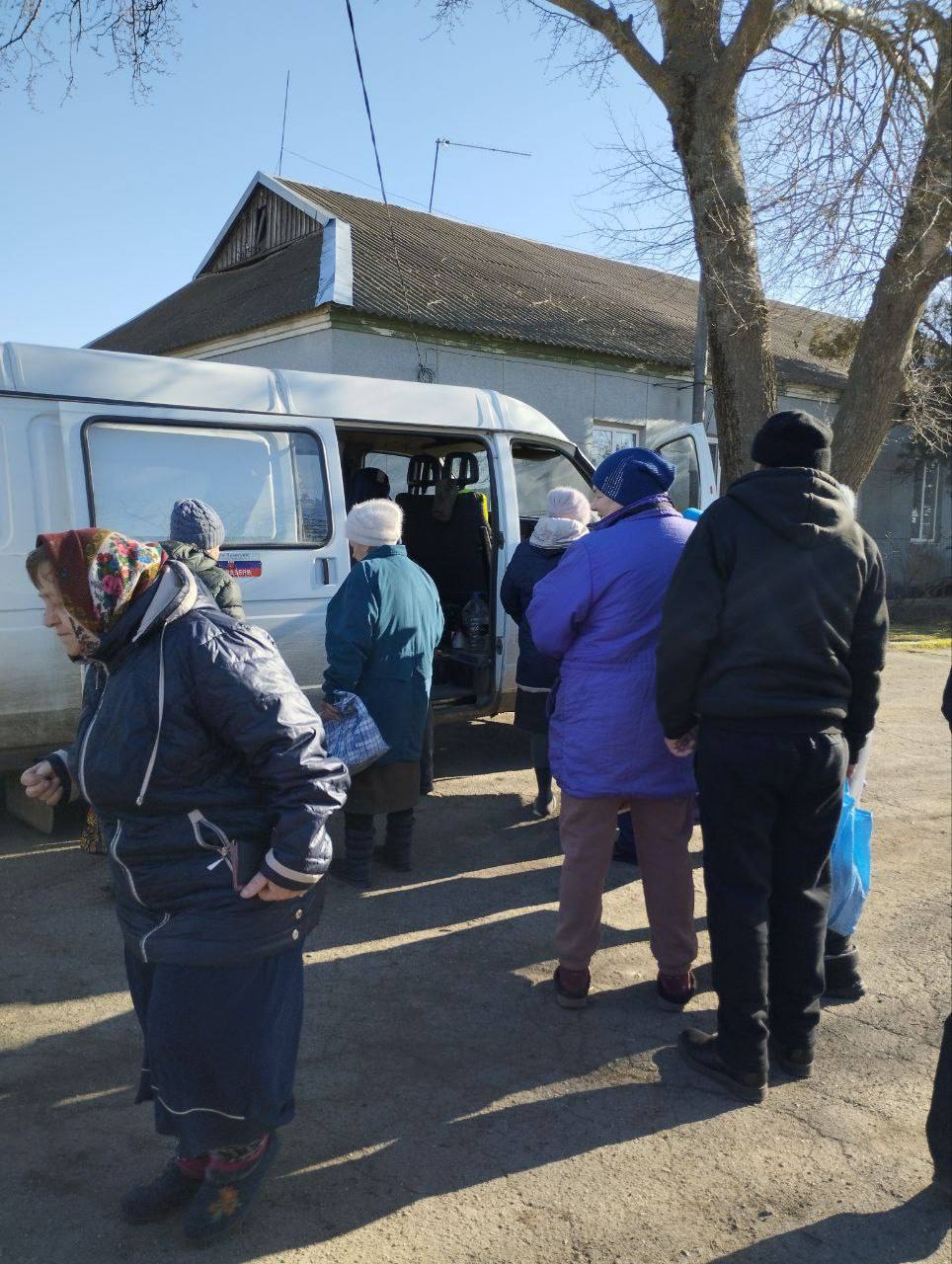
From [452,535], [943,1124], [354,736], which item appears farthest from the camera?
[452,535]

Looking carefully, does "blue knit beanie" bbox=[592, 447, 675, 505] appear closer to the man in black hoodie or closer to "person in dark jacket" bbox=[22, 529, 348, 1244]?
the man in black hoodie

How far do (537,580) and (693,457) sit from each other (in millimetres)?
2527

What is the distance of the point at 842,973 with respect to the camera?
3730 mm

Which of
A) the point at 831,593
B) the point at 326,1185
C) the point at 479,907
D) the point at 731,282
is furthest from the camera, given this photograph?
the point at 731,282

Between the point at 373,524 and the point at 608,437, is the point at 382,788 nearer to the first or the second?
the point at 373,524

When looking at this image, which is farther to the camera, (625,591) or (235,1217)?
(625,591)

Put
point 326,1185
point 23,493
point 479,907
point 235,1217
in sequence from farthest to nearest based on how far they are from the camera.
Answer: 1. point 23,493
2. point 479,907
3. point 326,1185
4. point 235,1217

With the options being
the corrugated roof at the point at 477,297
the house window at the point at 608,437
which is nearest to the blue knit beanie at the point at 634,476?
the corrugated roof at the point at 477,297

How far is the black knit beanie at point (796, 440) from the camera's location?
10.2 feet

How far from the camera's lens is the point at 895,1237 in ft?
8.20

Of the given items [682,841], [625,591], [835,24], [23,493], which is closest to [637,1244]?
[682,841]

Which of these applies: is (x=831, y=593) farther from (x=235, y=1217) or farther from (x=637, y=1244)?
(x=235, y=1217)

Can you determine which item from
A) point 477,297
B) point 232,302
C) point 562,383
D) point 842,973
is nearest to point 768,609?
point 842,973

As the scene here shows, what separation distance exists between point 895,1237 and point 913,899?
97.5 inches
